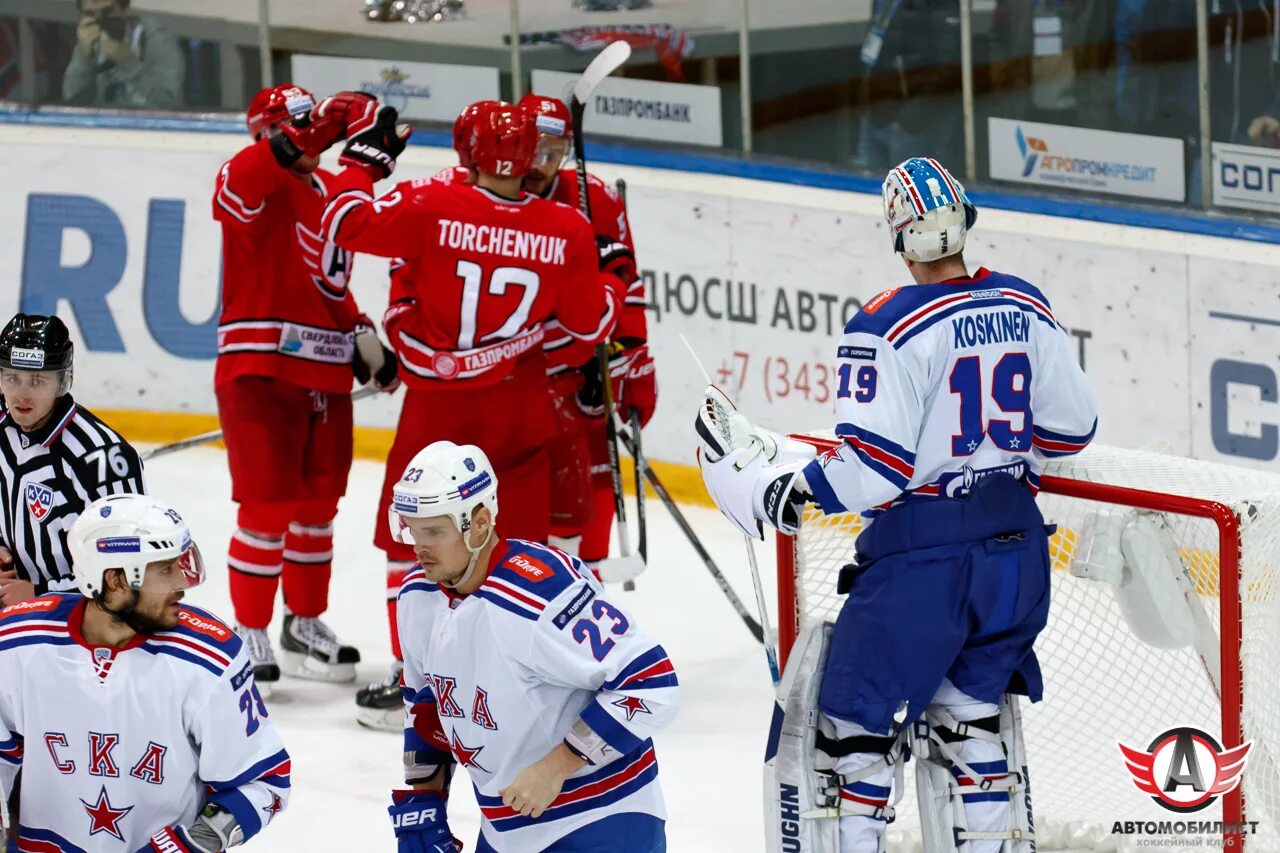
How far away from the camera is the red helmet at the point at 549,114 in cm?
471

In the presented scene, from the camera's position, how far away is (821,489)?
3.32 m

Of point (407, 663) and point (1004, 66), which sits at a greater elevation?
point (1004, 66)

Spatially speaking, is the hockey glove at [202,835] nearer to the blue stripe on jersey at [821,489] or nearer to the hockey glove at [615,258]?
the blue stripe on jersey at [821,489]

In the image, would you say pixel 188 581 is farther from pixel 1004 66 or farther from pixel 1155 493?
pixel 1004 66

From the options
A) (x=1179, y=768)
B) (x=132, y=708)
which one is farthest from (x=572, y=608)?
(x=1179, y=768)

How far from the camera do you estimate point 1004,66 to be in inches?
246

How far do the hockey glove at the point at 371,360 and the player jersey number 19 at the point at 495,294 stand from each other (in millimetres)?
620

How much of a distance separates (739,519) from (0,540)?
1.31 meters

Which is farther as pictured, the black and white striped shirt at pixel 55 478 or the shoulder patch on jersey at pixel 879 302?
the black and white striped shirt at pixel 55 478

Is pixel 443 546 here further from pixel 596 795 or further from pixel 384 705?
pixel 384 705

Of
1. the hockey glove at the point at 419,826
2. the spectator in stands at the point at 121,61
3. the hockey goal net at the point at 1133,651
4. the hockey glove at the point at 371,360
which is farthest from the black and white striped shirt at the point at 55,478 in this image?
the spectator in stands at the point at 121,61

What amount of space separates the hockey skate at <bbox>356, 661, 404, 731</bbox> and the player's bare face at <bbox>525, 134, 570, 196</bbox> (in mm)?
1200

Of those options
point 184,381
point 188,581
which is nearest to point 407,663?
point 188,581

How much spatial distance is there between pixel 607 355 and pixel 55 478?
189 cm
